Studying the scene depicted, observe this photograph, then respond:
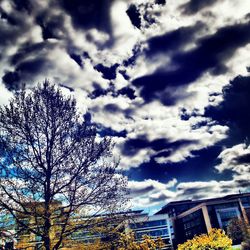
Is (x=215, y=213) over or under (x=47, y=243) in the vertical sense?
over

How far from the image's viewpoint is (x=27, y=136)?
403 inches

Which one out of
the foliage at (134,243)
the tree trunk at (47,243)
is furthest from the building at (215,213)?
the tree trunk at (47,243)

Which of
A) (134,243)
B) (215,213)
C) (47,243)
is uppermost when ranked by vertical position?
(215,213)

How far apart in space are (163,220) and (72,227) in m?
80.2

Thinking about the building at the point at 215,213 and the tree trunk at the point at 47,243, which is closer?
the tree trunk at the point at 47,243

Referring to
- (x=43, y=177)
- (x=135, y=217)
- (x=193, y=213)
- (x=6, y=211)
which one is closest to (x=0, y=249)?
(x=6, y=211)

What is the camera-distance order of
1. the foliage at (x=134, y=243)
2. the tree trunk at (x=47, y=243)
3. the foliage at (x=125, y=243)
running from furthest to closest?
the foliage at (x=125, y=243)
the foliage at (x=134, y=243)
the tree trunk at (x=47, y=243)

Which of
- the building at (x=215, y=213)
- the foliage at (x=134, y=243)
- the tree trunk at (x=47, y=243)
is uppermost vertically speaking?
the building at (x=215, y=213)

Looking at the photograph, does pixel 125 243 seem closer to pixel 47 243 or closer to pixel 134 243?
pixel 134 243

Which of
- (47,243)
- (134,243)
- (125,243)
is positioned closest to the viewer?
(47,243)

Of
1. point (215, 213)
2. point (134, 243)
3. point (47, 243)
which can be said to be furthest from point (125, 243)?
point (215, 213)

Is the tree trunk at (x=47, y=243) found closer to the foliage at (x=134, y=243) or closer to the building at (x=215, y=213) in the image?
the foliage at (x=134, y=243)

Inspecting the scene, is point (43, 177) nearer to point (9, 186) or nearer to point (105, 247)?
point (9, 186)

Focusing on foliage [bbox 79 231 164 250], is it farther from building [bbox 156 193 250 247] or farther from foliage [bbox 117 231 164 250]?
building [bbox 156 193 250 247]
